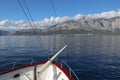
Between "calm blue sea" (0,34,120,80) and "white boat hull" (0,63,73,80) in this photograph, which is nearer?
"white boat hull" (0,63,73,80)

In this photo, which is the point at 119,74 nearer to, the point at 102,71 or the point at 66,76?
the point at 102,71

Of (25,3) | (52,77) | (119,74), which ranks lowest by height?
(119,74)

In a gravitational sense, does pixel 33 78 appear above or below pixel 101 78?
above

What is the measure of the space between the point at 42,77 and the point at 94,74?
23348 mm

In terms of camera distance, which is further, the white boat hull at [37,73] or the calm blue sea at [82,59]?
the calm blue sea at [82,59]

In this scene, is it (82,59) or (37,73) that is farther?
(82,59)

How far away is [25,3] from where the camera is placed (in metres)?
19.1

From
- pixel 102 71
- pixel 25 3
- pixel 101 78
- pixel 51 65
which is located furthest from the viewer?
pixel 102 71

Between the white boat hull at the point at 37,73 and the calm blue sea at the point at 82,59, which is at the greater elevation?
the white boat hull at the point at 37,73

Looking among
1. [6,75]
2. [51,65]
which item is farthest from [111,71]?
[6,75]

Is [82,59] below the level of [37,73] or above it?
below

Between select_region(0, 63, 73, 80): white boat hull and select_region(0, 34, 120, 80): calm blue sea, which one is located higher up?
select_region(0, 63, 73, 80): white boat hull

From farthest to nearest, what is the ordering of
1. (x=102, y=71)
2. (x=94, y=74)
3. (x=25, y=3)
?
(x=102, y=71) < (x=94, y=74) < (x=25, y=3)

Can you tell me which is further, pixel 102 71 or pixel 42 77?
pixel 102 71
